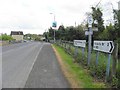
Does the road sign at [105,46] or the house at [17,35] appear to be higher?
the road sign at [105,46]

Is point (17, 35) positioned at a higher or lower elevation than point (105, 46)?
lower

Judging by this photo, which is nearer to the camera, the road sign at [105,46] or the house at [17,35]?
the road sign at [105,46]

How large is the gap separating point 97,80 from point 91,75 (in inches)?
55.5

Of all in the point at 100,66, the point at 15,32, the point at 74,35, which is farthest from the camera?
the point at 15,32

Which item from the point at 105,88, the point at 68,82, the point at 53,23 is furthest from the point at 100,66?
the point at 53,23

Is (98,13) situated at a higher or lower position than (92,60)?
higher

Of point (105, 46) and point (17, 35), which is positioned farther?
point (17, 35)

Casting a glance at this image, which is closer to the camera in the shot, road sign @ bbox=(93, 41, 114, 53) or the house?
road sign @ bbox=(93, 41, 114, 53)

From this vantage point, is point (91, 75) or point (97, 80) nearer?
point (97, 80)

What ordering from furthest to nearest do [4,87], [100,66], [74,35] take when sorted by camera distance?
1. [74,35]
2. [100,66]
3. [4,87]

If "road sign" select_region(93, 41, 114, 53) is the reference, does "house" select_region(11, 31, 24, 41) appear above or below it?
below

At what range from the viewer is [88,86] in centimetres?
1097

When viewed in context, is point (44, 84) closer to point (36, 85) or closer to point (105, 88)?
point (36, 85)

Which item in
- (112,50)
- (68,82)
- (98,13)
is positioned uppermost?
(98,13)
